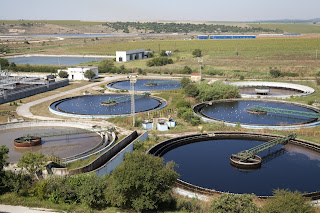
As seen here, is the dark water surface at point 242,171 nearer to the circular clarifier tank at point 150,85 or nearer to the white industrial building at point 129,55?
the circular clarifier tank at point 150,85

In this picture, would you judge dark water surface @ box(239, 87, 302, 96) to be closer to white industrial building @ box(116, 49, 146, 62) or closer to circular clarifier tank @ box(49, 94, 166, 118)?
circular clarifier tank @ box(49, 94, 166, 118)

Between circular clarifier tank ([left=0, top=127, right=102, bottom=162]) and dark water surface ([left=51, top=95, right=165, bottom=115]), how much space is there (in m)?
8.94

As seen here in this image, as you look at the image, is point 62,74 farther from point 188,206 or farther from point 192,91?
point 188,206

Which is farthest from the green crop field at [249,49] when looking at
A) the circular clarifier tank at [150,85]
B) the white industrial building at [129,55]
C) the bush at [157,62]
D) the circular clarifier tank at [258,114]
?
the circular clarifier tank at [258,114]

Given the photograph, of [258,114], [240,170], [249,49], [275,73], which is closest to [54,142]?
[240,170]

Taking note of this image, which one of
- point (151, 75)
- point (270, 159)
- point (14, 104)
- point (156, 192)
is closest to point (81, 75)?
point (151, 75)

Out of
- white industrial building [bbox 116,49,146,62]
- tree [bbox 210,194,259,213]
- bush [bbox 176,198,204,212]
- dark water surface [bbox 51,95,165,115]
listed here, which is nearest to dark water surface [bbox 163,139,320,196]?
bush [bbox 176,198,204,212]

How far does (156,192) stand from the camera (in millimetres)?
17906

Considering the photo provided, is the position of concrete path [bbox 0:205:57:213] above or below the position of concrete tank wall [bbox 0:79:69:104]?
below

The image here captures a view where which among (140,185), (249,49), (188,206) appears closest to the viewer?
(140,185)

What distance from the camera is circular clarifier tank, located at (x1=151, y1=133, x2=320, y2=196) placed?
22750 millimetres

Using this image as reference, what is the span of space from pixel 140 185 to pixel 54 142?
14.5 metres

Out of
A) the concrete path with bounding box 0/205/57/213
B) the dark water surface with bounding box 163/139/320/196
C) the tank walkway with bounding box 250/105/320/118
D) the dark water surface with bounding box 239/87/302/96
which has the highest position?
the dark water surface with bounding box 239/87/302/96

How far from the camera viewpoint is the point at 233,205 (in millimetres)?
15961
